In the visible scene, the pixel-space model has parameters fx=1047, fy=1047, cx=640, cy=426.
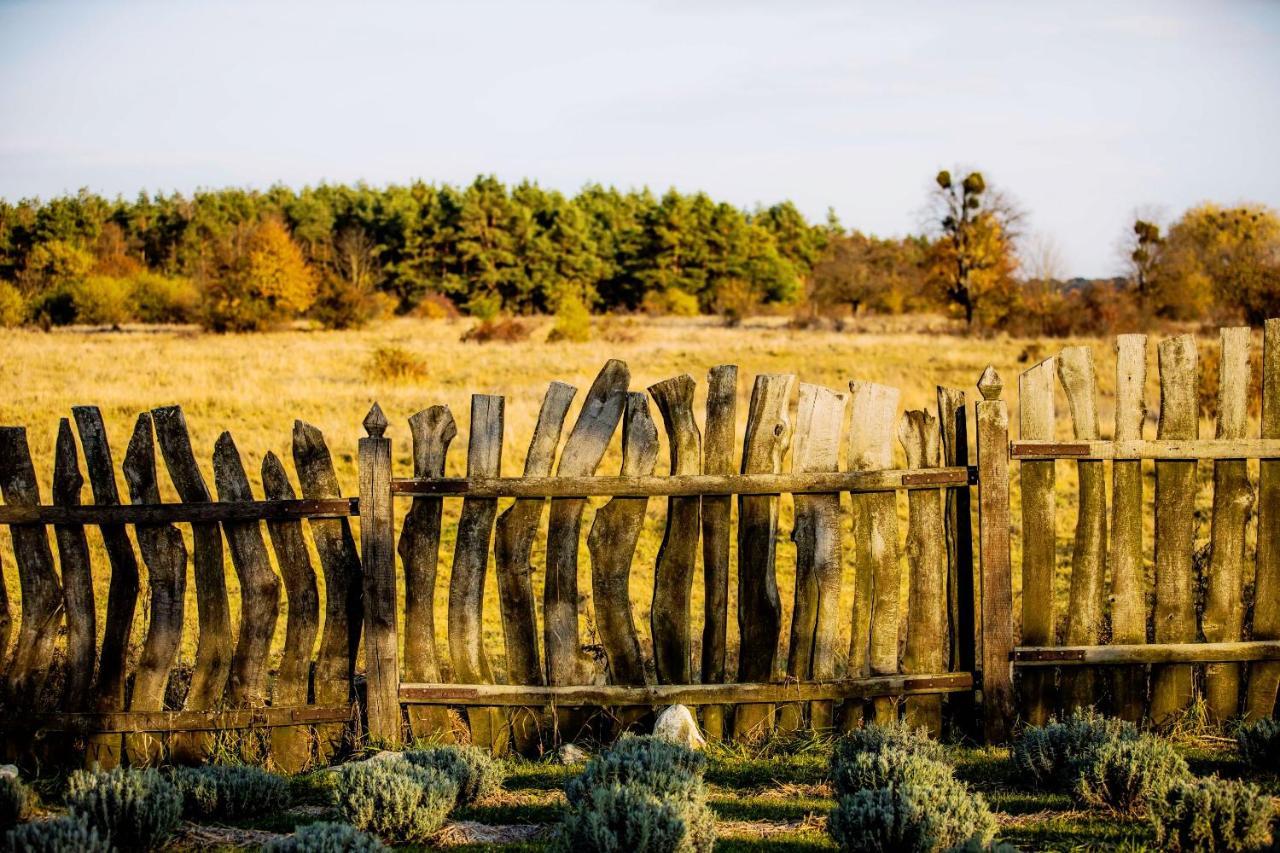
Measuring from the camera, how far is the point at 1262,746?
4.16 meters

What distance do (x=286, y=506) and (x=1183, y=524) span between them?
13.6ft

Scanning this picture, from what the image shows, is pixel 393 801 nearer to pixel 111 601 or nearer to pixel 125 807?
pixel 125 807

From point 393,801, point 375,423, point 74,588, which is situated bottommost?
point 393,801

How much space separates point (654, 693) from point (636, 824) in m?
1.53

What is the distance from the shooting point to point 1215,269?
3891 centimetres

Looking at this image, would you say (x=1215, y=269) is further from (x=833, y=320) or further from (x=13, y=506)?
(x=13, y=506)

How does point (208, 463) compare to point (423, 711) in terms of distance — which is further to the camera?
point (208, 463)

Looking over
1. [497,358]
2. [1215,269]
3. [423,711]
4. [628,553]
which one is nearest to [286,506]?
[423,711]

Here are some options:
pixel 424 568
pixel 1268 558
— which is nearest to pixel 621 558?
pixel 424 568

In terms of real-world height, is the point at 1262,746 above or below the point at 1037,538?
below

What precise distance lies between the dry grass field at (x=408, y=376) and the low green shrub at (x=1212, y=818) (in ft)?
14.0

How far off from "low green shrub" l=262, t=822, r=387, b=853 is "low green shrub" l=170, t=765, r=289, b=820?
37.2 inches

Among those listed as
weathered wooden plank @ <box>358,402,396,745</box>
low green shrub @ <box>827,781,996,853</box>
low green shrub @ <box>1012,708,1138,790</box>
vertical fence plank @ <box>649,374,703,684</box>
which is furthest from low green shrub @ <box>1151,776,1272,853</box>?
weathered wooden plank @ <box>358,402,396,745</box>

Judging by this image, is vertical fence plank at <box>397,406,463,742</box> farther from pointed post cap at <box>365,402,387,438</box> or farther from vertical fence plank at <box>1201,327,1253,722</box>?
vertical fence plank at <box>1201,327,1253,722</box>
